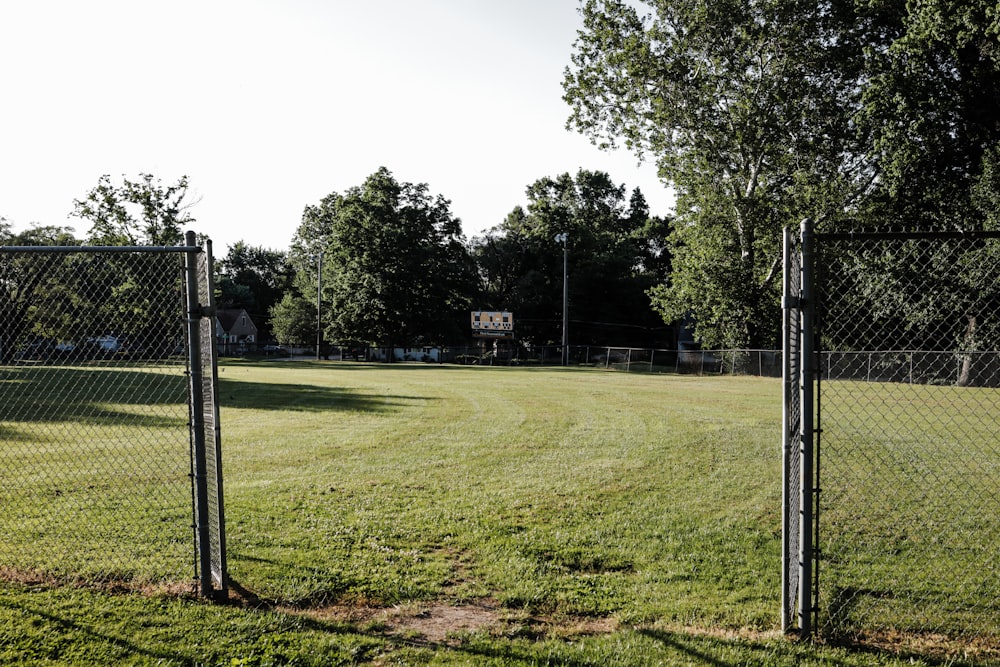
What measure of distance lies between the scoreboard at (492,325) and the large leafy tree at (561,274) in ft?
31.7

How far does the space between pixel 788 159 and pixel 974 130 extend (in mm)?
8079

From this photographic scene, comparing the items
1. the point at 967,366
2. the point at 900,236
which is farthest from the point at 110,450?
the point at 967,366

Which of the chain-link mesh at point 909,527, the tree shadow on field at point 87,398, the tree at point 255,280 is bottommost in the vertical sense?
the chain-link mesh at point 909,527

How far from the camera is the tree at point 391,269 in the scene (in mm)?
56531

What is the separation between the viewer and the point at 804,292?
4.08 meters

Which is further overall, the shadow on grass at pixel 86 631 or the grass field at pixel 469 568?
the grass field at pixel 469 568

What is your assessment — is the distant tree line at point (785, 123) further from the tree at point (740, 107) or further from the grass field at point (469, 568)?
the grass field at point (469, 568)

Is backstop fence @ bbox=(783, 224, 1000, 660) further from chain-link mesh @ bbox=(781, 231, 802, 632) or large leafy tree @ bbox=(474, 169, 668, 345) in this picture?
large leafy tree @ bbox=(474, 169, 668, 345)

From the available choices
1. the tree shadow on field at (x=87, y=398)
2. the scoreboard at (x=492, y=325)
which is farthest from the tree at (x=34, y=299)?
the scoreboard at (x=492, y=325)

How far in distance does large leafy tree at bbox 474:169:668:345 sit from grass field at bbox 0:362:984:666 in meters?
53.4

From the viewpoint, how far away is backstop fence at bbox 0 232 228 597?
15.0 ft

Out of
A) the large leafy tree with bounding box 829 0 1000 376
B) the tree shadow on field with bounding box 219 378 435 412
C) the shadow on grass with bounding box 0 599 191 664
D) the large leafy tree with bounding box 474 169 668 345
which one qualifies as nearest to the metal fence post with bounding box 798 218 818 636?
the shadow on grass with bounding box 0 599 191 664

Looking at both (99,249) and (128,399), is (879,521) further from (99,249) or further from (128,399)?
(128,399)

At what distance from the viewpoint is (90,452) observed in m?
9.83
